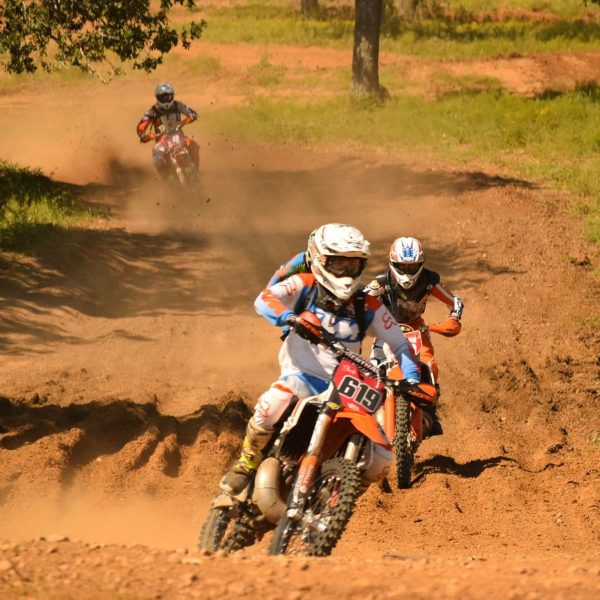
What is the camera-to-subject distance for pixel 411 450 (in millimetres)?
9977

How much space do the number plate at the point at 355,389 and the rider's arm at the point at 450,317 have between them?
3.26 m

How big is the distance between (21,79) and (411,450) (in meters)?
30.8

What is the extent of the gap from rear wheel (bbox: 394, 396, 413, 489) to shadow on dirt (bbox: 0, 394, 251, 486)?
5.37ft

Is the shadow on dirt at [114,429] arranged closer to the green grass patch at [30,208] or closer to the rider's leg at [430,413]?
the rider's leg at [430,413]

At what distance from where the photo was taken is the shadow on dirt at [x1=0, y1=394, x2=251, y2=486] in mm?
10000

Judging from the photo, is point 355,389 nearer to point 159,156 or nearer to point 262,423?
point 262,423

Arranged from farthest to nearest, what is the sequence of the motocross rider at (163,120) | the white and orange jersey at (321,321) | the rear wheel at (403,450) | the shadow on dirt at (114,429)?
the motocross rider at (163,120) → the shadow on dirt at (114,429) → the rear wheel at (403,450) → the white and orange jersey at (321,321)

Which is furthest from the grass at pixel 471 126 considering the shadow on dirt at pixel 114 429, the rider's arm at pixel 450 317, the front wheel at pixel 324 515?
the front wheel at pixel 324 515

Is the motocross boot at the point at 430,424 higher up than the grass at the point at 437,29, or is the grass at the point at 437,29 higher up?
the motocross boot at the point at 430,424

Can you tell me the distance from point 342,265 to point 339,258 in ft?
0.17

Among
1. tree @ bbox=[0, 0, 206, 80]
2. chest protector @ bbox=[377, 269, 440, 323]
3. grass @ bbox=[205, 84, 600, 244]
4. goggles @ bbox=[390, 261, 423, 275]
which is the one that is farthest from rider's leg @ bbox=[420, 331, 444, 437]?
grass @ bbox=[205, 84, 600, 244]

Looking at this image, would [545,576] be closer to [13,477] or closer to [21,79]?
[13,477]

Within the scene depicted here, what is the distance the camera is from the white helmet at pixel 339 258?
24.3 feet

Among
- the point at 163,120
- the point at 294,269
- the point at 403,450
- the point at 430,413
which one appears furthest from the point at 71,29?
the point at 403,450
